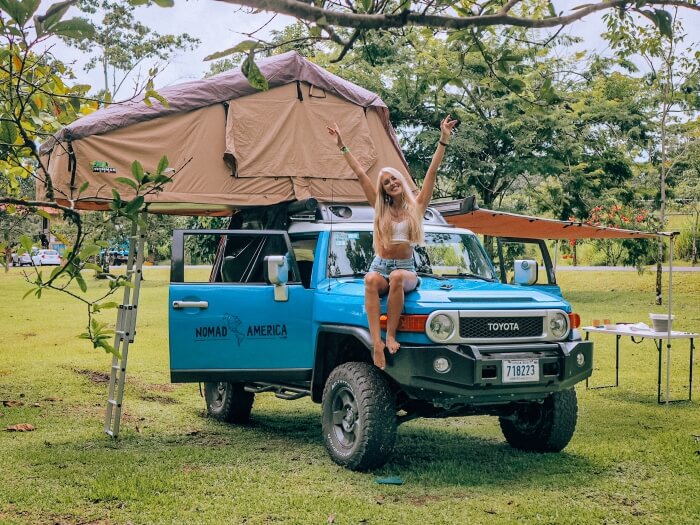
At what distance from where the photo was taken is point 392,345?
239 inches

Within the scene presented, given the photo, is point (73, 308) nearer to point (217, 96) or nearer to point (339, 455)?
point (217, 96)

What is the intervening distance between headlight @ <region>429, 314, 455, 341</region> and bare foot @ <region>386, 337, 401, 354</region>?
0.26 metres

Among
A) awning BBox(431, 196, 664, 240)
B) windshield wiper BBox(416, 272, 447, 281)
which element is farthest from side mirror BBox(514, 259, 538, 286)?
awning BBox(431, 196, 664, 240)

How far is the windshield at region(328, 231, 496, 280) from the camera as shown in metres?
7.25

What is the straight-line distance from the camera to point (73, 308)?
23.1m

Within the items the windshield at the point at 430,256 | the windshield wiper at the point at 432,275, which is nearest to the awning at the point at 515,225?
the windshield at the point at 430,256

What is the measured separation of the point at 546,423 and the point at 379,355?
1.71 metres

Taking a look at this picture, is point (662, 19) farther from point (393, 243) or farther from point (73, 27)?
point (393, 243)

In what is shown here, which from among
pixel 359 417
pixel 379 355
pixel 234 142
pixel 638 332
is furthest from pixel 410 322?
pixel 638 332

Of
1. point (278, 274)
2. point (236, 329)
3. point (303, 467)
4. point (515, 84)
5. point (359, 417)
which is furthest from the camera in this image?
point (236, 329)

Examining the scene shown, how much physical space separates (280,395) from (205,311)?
109 centimetres

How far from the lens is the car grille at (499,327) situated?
6.18 meters

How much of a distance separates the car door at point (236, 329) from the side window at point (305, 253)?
0.38 m

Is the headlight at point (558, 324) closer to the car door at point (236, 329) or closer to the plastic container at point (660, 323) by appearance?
the car door at point (236, 329)
